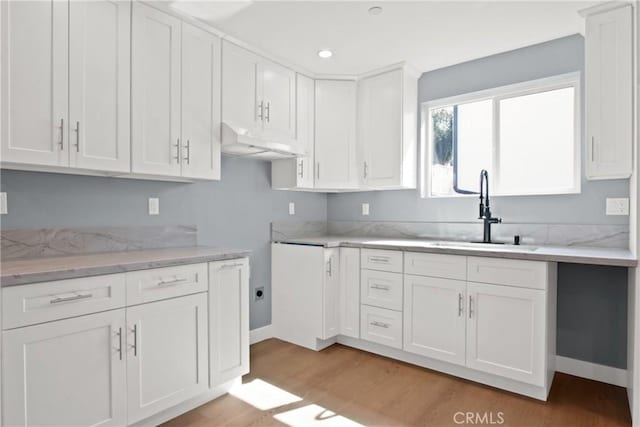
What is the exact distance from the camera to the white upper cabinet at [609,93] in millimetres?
2062

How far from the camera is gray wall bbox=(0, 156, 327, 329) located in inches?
79.6

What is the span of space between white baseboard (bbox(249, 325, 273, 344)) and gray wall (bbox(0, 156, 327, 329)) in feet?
0.17

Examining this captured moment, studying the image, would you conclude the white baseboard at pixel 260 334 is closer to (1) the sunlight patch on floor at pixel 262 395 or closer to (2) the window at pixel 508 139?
(1) the sunlight patch on floor at pixel 262 395

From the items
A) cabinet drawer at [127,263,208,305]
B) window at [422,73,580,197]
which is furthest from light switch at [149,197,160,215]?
window at [422,73,580,197]

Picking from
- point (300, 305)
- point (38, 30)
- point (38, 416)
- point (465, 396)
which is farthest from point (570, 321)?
point (38, 30)

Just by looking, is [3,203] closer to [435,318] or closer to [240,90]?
[240,90]

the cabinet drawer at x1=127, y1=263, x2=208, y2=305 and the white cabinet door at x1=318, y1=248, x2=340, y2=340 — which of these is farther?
the white cabinet door at x1=318, y1=248, x2=340, y2=340

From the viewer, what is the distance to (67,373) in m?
1.59

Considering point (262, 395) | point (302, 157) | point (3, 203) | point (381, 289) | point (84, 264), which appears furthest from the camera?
point (302, 157)

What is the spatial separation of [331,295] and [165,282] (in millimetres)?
1452

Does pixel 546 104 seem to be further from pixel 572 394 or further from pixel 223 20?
pixel 223 20

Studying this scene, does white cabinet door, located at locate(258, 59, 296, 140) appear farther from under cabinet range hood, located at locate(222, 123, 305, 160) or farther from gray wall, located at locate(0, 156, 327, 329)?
gray wall, located at locate(0, 156, 327, 329)

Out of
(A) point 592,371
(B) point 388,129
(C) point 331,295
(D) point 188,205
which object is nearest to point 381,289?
(C) point 331,295

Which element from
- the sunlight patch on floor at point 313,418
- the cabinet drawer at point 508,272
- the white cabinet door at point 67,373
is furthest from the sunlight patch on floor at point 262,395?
the cabinet drawer at point 508,272
